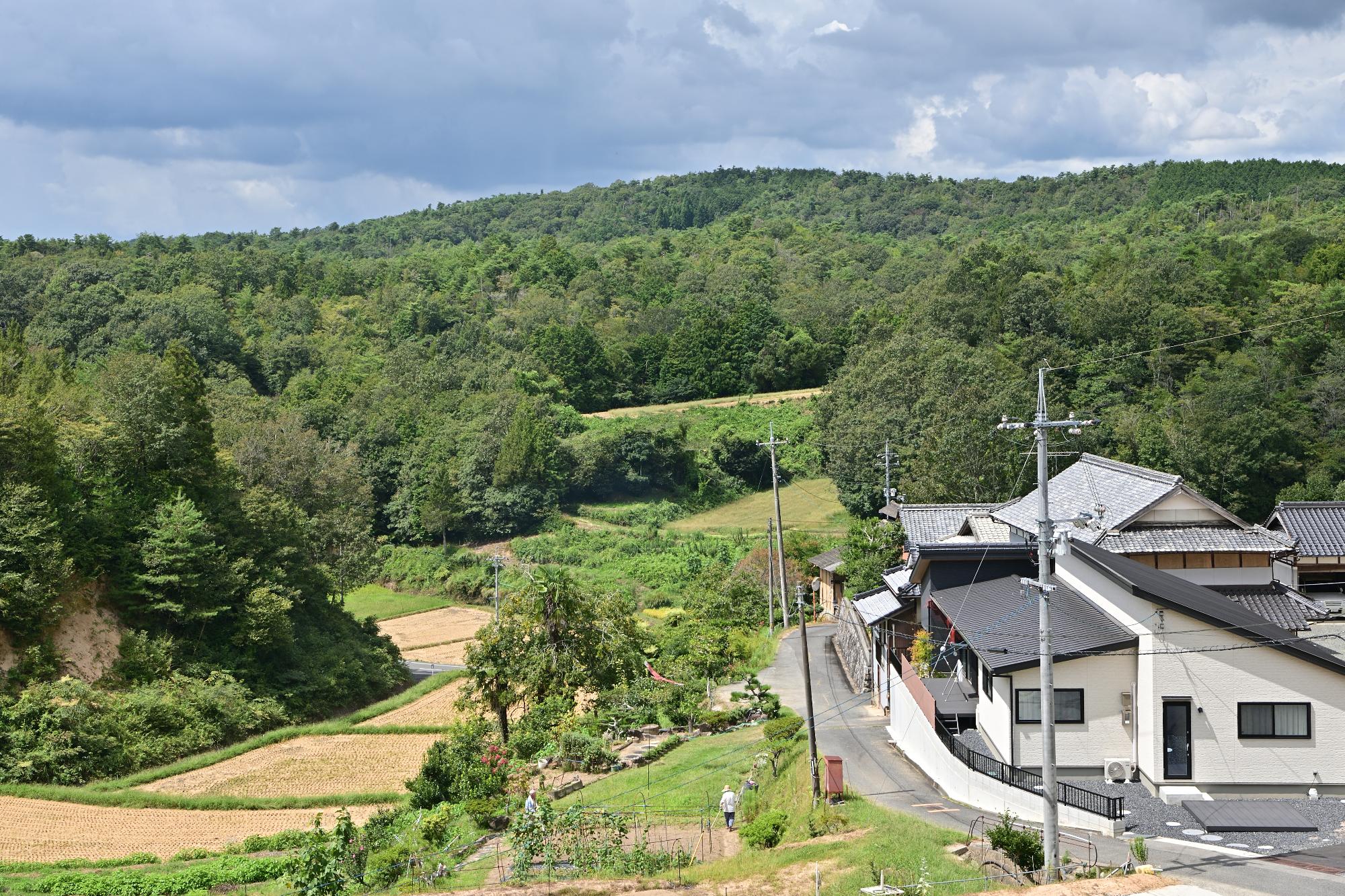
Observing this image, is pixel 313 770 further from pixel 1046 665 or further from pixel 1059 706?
pixel 1046 665

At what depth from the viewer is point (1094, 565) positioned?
20.7m

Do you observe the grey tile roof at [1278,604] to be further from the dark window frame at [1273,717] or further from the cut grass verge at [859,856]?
the cut grass verge at [859,856]

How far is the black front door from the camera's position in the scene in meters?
18.7

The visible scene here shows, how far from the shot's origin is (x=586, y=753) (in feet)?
89.9

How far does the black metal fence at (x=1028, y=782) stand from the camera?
17.1 metres

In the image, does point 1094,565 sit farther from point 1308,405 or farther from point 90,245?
point 90,245

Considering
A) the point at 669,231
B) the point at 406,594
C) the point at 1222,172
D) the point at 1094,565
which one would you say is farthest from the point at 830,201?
the point at 1094,565

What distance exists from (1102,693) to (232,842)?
60.8 feet

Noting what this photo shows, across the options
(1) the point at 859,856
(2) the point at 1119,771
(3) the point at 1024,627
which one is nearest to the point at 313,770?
(3) the point at 1024,627

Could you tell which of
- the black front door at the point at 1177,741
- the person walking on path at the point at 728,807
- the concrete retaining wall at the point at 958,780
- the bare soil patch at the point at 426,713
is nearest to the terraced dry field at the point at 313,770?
the bare soil patch at the point at 426,713

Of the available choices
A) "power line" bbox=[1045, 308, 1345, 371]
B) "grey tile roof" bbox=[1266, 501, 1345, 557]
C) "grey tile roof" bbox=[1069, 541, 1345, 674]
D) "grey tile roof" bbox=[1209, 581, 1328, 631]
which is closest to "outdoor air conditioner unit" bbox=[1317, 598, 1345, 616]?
"grey tile roof" bbox=[1209, 581, 1328, 631]

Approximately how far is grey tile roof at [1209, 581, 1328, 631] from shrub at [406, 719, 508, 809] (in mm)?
17709

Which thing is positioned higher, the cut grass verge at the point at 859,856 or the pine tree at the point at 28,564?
the pine tree at the point at 28,564

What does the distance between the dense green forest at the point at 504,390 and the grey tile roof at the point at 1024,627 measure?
20.9 meters
